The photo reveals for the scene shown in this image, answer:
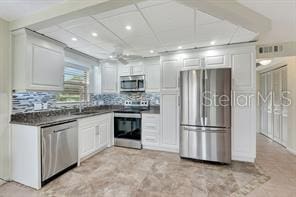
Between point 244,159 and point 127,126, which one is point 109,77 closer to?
point 127,126

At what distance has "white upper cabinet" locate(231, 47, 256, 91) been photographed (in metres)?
3.23

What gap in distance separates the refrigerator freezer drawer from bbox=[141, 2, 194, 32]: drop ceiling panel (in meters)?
1.95

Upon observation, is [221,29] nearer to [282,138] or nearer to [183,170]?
[183,170]

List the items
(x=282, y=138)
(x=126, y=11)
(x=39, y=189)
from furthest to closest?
(x=282, y=138) → (x=39, y=189) → (x=126, y=11)

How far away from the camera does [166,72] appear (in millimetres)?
3924

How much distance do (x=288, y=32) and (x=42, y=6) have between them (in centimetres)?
396

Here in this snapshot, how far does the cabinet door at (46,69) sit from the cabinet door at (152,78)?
204cm

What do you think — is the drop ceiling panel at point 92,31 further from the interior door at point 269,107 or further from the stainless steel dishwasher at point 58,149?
the interior door at point 269,107

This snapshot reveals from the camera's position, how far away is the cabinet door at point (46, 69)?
106 inches

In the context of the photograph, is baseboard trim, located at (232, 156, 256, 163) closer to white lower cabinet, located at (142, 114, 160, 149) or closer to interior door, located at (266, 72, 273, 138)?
white lower cabinet, located at (142, 114, 160, 149)

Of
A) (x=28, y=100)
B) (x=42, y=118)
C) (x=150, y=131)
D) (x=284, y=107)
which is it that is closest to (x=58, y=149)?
(x=42, y=118)

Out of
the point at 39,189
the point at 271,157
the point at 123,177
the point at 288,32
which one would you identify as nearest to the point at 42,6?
the point at 39,189

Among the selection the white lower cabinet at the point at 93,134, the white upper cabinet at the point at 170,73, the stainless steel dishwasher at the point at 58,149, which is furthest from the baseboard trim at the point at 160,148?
the stainless steel dishwasher at the point at 58,149

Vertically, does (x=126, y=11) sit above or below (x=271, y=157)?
above
